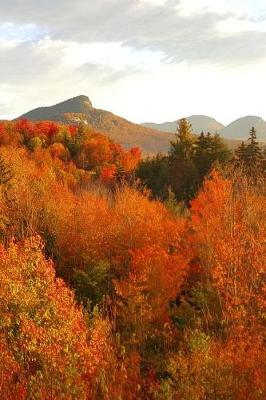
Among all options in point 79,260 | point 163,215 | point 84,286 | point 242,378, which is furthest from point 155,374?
point 163,215

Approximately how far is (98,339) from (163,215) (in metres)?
26.7

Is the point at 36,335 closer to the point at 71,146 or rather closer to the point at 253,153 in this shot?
the point at 253,153

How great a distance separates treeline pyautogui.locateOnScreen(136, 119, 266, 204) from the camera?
59812 mm

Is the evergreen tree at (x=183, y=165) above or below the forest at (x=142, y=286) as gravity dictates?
above

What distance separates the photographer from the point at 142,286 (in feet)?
A: 108

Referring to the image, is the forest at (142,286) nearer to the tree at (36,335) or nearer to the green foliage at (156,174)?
the tree at (36,335)

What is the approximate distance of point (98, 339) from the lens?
2228cm

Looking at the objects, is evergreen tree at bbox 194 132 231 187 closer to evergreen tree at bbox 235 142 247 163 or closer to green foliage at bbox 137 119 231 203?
green foliage at bbox 137 119 231 203

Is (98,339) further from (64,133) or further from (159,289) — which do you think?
(64,133)

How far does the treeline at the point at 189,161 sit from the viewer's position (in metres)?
59.8

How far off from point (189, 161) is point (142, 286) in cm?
3289

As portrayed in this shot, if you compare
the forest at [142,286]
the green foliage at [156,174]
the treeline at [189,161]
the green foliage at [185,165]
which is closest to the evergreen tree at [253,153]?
the treeline at [189,161]

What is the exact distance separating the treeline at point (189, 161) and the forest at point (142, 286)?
7.5 inches

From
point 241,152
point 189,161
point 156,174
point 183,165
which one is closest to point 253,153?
point 241,152
